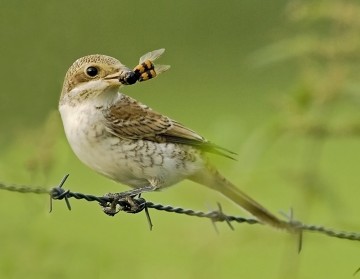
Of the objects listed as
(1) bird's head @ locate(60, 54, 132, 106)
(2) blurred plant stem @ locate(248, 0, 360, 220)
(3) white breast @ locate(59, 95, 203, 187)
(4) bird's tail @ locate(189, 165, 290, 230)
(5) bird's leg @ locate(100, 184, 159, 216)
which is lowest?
(5) bird's leg @ locate(100, 184, 159, 216)

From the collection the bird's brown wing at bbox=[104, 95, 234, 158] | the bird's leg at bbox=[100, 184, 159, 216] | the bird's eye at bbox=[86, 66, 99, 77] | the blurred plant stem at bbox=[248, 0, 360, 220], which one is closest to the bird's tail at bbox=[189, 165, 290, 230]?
the bird's brown wing at bbox=[104, 95, 234, 158]

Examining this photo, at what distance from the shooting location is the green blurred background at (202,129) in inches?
269

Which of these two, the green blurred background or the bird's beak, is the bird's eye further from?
the green blurred background

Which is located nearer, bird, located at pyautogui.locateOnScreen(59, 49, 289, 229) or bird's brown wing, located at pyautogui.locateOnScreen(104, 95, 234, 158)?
bird, located at pyautogui.locateOnScreen(59, 49, 289, 229)

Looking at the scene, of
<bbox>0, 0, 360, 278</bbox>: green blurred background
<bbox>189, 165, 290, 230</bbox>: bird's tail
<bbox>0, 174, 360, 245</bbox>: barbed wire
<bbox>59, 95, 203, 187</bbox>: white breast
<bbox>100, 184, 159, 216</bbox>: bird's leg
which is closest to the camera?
<bbox>0, 174, 360, 245</bbox>: barbed wire

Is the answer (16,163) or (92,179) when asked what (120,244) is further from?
(16,163)

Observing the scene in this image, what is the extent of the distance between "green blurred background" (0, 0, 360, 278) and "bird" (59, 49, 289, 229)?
0.43ft

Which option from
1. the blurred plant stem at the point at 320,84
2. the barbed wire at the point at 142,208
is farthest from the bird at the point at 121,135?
the blurred plant stem at the point at 320,84

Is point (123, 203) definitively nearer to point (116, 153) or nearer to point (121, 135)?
point (116, 153)

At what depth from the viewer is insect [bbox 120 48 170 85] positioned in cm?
667

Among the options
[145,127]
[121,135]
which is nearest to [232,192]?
[145,127]

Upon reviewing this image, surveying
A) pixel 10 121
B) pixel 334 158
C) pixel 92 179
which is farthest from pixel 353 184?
pixel 10 121

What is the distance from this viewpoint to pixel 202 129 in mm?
15820

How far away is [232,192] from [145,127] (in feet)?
2.12
